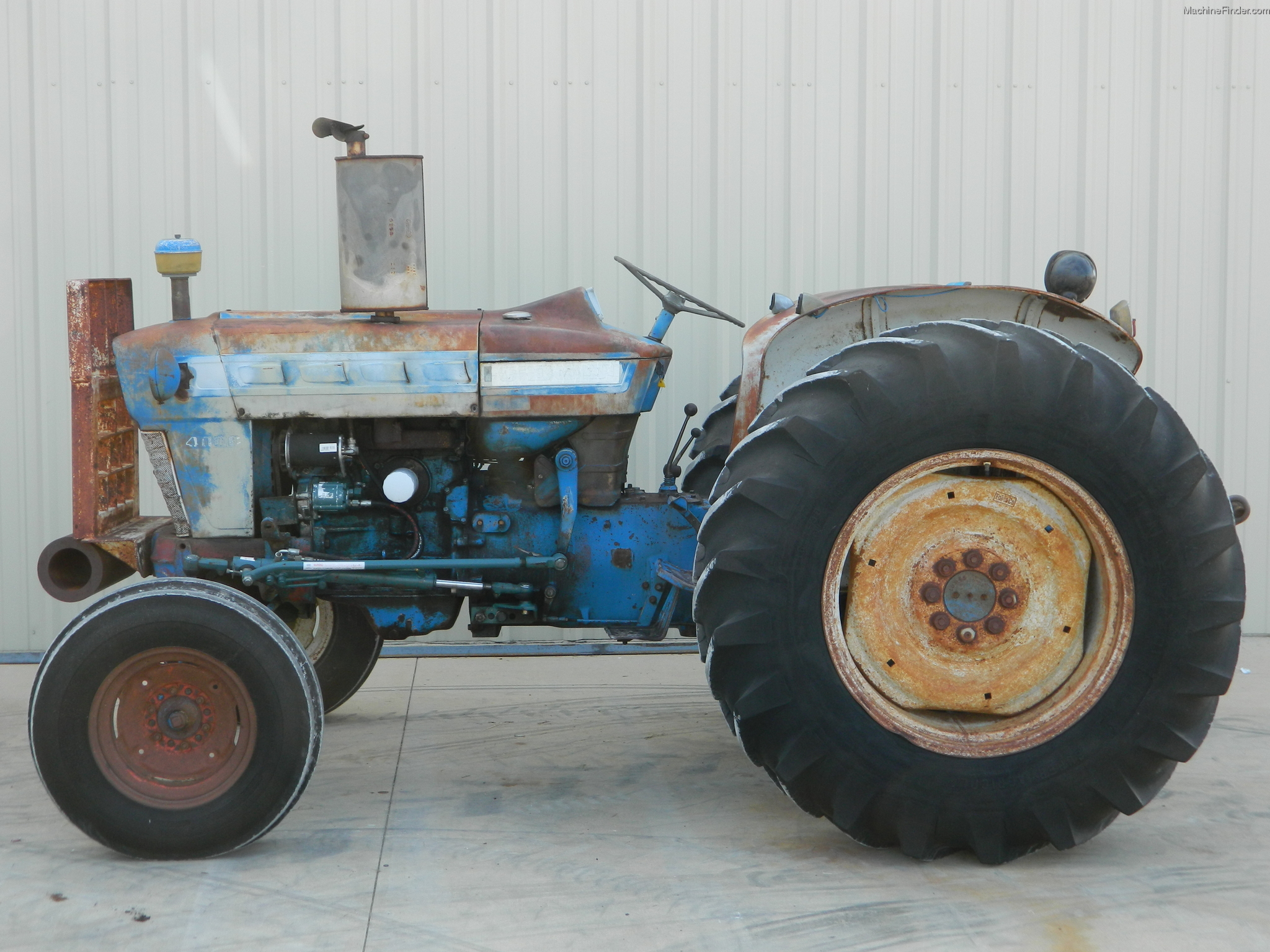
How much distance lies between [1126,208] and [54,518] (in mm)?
4818

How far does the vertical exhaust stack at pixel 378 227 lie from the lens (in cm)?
350

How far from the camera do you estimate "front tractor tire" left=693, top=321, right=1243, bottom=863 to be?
2.94 m

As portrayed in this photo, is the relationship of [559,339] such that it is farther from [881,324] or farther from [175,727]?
[175,727]

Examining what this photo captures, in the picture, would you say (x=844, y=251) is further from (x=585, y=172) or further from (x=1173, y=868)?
(x=1173, y=868)

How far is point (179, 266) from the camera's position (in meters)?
3.50

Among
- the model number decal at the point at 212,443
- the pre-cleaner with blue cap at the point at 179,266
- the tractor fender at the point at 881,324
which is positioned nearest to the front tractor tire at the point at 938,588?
the tractor fender at the point at 881,324

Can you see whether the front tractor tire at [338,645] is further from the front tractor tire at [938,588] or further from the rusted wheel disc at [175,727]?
the front tractor tire at [938,588]

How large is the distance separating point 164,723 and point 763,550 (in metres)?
1.53

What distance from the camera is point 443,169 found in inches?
212


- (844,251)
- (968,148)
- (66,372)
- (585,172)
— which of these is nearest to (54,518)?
(66,372)

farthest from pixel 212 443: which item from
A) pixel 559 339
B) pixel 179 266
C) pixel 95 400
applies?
pixel 559 339

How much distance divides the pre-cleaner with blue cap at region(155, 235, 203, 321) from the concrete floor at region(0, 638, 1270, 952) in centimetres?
141

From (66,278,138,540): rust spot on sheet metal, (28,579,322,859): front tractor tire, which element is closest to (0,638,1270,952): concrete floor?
(28,579,322,859): front tractor tire

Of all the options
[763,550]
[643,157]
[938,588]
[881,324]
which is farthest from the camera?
[643,157]
